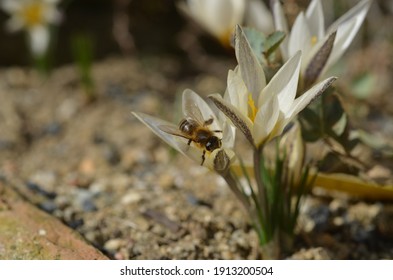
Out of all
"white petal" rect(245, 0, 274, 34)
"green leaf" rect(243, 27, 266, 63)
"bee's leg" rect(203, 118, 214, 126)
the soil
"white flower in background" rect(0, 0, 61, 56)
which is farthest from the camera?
"white flower in background" rect(0, 0, 61, 56)

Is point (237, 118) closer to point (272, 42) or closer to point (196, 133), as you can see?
point (196, 133)

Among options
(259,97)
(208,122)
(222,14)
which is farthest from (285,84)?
(222,14)

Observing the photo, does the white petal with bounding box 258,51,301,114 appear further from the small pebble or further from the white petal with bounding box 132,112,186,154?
the small pebble

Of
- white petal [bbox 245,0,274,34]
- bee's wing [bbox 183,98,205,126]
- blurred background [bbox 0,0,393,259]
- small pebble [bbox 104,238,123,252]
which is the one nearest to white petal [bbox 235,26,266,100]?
bee's wing [bbox 183,98,205,126]

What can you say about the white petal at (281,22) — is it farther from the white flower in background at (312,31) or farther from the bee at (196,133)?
the bee at (196,133)

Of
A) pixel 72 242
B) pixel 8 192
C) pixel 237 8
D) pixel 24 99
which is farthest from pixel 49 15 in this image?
pixel 72 242

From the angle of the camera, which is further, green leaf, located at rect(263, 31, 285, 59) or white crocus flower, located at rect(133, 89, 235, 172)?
green leaf, located at rect(263, 31, 285, 59)
